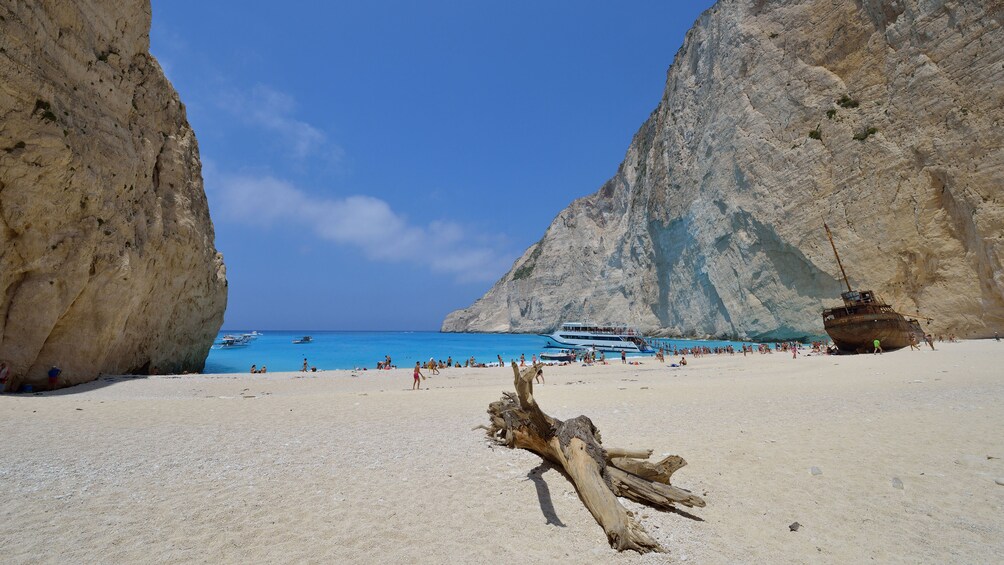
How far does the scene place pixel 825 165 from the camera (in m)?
41.7

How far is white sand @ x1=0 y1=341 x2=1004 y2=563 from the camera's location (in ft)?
13.2

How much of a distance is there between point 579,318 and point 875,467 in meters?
86.4

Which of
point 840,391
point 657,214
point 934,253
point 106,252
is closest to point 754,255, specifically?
point 934,253

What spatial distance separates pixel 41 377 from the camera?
1501 cm

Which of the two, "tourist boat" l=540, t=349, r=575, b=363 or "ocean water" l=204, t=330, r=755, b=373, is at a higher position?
"ocean water" l=204, t=330, r=755, b=373

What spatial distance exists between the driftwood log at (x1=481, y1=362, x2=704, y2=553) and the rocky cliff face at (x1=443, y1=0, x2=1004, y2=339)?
41429 mm

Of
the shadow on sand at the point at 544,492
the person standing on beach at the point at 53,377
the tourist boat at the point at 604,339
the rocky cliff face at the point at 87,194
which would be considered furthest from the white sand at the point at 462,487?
the tourist boat at the point at 604,339

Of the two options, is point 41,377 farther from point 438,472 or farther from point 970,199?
point 970,199

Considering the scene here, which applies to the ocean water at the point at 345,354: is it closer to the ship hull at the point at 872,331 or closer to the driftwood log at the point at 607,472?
the ship hull at the point at 872,331

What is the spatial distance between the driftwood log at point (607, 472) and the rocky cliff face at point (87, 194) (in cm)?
1716

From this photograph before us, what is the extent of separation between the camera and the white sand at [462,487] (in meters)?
4.03

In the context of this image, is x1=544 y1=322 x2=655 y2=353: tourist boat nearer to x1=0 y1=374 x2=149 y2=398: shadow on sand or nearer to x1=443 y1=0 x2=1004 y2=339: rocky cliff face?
x1=443 y1=0 x2=1004 y2=339: rocky cliff face

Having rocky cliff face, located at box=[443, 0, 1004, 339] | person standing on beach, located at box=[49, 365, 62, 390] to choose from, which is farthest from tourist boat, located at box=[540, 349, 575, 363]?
person standing on beach, located at box=[49, 365, 62, 390]

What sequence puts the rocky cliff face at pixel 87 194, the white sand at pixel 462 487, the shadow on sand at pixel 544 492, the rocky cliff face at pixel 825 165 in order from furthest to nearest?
the rocky cliff face at pixel 825 165 → the rocky cliff face at pixel 87 194 → the shadow on sand at pixel 544 492 → the white sand at pixel 462 487
